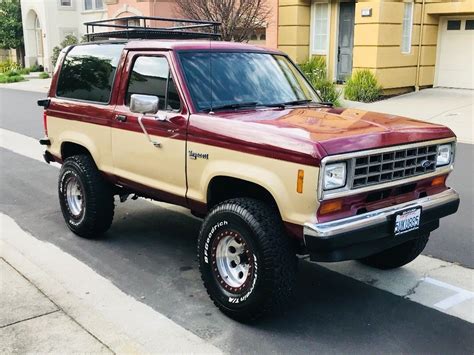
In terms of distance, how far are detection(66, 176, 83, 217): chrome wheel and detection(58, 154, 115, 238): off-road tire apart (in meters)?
0.06

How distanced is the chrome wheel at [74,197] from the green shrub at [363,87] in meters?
12.9

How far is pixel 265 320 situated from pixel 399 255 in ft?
5.44

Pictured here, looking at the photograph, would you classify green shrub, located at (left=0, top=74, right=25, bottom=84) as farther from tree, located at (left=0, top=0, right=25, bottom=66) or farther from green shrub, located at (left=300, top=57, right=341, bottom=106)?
green shrub, located at (left=300, top=57, right=341, bottom=106)

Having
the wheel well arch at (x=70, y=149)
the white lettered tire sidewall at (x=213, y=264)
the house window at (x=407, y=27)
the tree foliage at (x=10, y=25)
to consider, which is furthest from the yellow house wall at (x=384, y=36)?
the tree foliage at (x=10, y=25)

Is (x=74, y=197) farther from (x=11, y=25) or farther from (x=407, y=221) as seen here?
(x=11, y=25)

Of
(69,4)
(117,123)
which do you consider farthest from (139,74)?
(69,4)

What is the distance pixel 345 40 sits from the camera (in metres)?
19.8

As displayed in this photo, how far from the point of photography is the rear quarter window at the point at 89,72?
5.86 meters

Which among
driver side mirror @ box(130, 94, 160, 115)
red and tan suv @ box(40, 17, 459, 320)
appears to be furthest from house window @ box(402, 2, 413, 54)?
driver side mirror @ box(130, 94, 160, 115)

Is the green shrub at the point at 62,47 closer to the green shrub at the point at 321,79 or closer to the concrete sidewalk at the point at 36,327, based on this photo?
the green shrub at the point at 321,79

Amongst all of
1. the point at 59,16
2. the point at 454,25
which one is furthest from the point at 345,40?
the point at 59,16

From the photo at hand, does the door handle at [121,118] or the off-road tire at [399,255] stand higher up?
the door handle at [121,118]

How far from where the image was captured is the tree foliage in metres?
41.6

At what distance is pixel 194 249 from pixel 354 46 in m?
14.1
